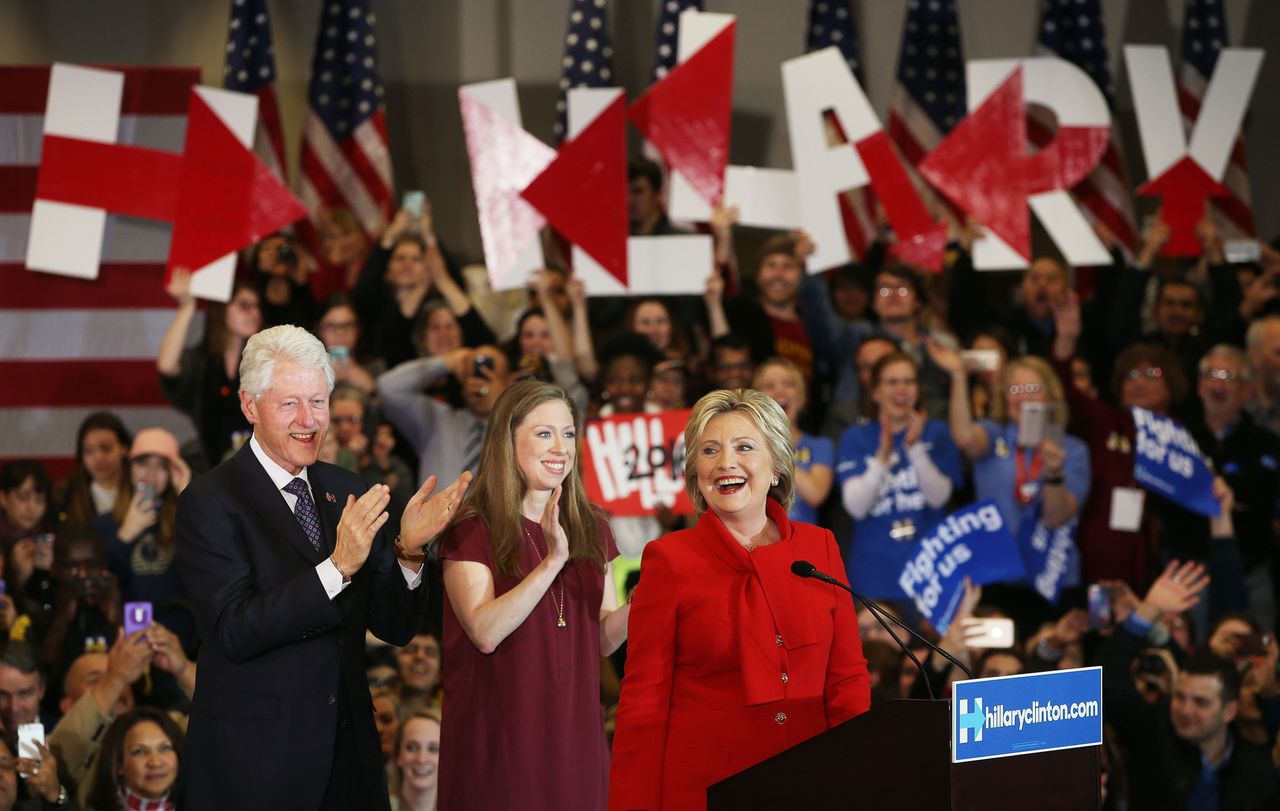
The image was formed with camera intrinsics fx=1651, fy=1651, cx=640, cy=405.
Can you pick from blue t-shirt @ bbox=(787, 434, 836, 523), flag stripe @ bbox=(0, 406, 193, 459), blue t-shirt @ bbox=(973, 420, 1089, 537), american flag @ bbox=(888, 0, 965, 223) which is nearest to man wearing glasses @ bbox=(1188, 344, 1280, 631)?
blue t-shirt @ bbox=(973, 420, 1089, 537)

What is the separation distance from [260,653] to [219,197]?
14.5 ft

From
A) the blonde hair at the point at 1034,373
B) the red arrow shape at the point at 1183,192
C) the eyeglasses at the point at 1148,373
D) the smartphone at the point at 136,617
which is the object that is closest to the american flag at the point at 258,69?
the smartphone at the point at 136,617

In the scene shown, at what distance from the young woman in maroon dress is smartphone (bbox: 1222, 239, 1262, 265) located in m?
5.49

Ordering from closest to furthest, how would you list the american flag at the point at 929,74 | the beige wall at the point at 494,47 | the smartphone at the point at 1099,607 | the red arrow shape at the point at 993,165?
the smartphone at the point at 1099,607
the red arrow shape at the point at 993,165
the american flag at the point at 929,74
the beige wall at the point at 494,47

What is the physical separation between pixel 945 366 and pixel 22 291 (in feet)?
13.3

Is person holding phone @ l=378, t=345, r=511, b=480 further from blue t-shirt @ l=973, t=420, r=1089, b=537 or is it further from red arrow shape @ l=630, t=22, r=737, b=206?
blue t-shirt @ l=973, t=420, r=1089, b=537

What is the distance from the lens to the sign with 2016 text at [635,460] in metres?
5.96

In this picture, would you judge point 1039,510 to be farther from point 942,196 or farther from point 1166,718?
point 942,196

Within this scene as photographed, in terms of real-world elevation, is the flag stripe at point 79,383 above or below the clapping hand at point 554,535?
above

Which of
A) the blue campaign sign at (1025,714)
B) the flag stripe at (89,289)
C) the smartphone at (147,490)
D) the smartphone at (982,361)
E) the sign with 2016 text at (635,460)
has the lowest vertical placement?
the blue campaign sign at (1025,714)

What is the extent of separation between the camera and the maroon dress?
3.32m

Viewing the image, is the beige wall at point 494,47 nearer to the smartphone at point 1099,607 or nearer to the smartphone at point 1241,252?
the smartphone at point 1241,252

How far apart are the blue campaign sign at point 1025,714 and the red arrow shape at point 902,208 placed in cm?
489

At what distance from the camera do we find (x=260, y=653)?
3043mm
